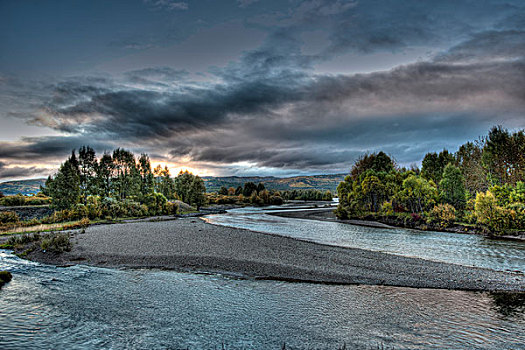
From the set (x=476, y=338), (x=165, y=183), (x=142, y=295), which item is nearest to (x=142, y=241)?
(x=142, y=295)

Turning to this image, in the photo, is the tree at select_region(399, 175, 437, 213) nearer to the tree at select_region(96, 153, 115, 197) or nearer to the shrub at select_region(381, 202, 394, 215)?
the shrub at select_region(381, 202, 394, 215)

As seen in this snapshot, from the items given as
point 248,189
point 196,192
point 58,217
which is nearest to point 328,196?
point 248,189

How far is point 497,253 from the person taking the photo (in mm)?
21734

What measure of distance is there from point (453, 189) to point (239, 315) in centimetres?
5684

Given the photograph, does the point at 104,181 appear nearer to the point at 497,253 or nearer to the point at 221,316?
the point at 221,316

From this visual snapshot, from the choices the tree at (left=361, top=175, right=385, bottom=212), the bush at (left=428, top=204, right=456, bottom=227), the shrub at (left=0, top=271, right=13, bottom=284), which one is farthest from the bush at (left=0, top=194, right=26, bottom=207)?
the bush at (left=428, top=204, right=456, bottom=227)

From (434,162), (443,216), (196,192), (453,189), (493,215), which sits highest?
(434,162)

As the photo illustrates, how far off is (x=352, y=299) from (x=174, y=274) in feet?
32.8

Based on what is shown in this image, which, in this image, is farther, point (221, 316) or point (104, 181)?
point (104, 181)

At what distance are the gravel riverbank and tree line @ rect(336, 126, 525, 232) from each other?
25.1m

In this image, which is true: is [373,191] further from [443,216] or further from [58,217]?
[58,217]

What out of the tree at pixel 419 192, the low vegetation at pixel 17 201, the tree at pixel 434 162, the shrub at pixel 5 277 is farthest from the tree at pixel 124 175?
the tree at pixel 434 162

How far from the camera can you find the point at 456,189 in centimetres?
5025

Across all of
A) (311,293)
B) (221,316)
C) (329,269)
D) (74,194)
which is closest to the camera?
(221,316)
